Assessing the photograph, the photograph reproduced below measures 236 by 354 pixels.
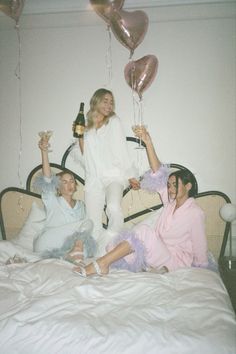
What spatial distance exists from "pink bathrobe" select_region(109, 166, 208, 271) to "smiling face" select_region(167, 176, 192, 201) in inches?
2.5

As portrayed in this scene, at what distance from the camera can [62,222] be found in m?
2.34

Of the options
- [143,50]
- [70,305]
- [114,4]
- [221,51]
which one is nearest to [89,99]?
[143,50]

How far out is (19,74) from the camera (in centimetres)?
283

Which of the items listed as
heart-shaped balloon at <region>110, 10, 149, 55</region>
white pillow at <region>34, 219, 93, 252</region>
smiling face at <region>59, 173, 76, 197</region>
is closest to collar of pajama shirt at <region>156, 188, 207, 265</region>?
white pillow at <region>34, 219, 93, 252</region>

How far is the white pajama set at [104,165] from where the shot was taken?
7.91 feet

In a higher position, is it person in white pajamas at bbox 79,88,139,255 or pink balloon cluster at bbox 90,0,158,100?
pink balloon cluster at bbox 90,0,158,100

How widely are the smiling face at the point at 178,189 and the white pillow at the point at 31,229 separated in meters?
1.16

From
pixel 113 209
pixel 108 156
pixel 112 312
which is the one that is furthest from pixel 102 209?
pixel 112 312

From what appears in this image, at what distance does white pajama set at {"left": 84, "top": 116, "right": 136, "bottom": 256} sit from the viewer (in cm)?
241

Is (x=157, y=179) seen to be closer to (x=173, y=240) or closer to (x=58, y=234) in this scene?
(x=173, y=240)

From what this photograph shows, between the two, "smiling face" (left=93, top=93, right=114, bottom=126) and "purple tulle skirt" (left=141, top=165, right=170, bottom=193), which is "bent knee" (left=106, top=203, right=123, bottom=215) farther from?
"smiling face" (left=93, top=93, right=114, bottom=126)

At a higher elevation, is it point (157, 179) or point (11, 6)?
point (11, 6)

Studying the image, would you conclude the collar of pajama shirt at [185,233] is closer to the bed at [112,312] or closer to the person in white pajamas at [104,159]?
the bed at [112,312]

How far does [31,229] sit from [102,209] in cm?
65
